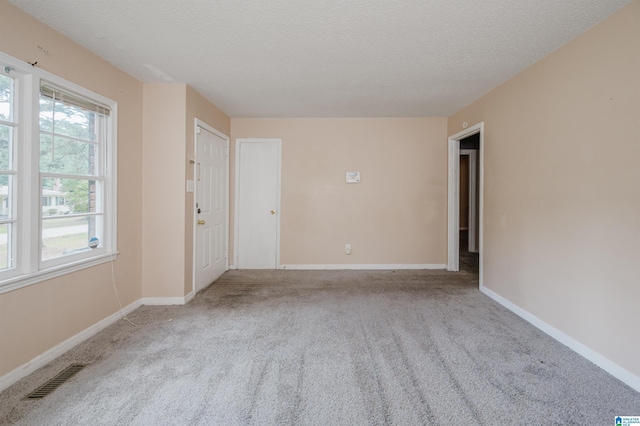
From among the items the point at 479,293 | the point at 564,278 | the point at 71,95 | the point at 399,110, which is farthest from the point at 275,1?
the point at 479,293

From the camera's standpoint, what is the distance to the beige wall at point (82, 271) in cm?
179

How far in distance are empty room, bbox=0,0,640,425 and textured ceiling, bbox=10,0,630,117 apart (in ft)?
0.07

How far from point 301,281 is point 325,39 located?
9.61 ft

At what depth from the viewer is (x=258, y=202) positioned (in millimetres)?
4516

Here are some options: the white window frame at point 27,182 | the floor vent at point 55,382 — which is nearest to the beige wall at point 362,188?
the white window frame at point 27,182

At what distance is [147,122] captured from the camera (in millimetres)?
3010

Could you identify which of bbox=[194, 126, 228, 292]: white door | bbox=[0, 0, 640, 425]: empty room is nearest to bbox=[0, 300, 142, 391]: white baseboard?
bbox=[0, 0, 640, 425]: empty room

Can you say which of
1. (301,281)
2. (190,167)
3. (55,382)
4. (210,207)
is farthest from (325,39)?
(55,382)

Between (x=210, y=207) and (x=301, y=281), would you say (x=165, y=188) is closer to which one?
(x=210, y=207)

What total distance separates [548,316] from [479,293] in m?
0.96

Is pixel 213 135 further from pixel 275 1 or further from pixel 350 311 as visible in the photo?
pixel 350 311

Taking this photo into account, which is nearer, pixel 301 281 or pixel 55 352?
pixel 55 352

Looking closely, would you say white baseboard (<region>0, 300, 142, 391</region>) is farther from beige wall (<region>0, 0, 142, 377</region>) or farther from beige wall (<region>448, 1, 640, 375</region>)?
beige wall (<region>448, 1, 640, 375</region>)

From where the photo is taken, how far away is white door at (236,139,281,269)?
4477 mm
